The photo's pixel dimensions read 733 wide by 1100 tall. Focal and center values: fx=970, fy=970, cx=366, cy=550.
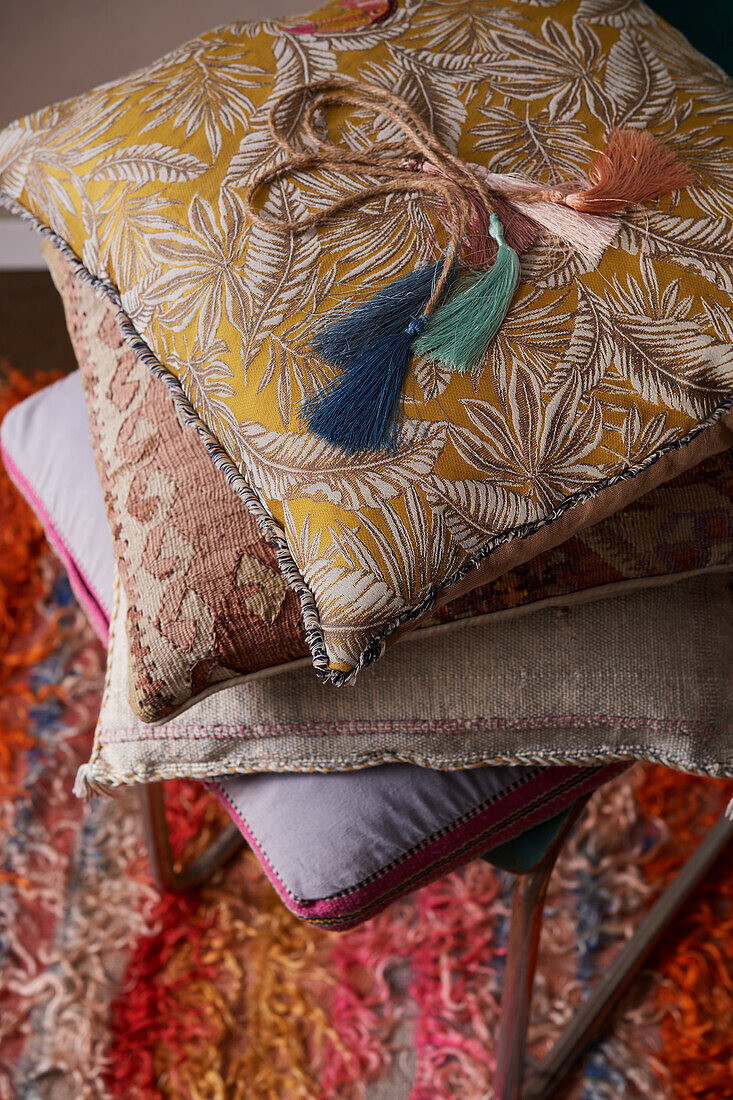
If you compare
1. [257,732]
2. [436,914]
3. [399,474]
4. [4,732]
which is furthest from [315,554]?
[4,732]

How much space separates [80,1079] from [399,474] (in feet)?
2.10

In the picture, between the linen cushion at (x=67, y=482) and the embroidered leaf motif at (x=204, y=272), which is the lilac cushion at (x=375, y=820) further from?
the embroidered leaf motif at (x=204, y=272)

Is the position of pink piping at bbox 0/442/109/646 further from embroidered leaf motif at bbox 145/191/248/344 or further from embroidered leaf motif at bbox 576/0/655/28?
embroidered leaf motif at bbox 576/0/655/28

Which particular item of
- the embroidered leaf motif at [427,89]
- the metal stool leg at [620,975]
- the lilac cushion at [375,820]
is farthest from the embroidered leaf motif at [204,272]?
the metal stool leg at [620,975]

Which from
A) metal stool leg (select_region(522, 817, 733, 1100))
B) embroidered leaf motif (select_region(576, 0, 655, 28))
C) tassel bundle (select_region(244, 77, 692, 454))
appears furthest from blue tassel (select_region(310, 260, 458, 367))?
metal stool leg (select_region(522, 817, 733, 1100))

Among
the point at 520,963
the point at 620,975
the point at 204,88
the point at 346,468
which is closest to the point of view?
the point at 346,468

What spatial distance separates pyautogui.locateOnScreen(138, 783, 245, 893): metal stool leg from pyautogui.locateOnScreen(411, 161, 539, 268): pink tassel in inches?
18.1

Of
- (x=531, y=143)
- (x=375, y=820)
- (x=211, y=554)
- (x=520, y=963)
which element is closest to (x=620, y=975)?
(x=520, y=963)

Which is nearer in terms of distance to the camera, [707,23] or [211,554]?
[211,554]

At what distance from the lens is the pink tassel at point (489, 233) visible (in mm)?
492

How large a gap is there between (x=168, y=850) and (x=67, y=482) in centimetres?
34

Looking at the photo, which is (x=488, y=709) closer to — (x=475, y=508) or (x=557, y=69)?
(x=475, y=508)

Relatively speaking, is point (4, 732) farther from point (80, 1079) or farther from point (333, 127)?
point (333, 127)

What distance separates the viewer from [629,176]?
50 cm
